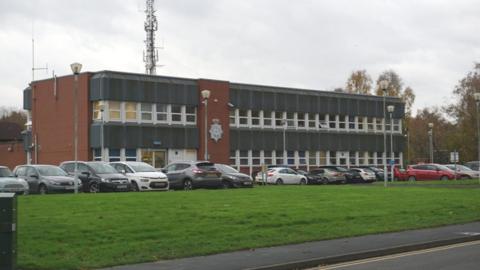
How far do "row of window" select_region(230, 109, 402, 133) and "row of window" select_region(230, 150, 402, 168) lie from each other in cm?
232

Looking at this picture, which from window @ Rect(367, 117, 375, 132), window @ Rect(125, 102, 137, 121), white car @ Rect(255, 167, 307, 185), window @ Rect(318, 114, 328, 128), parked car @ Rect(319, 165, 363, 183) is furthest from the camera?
window @ Rect(367, 117, 375, 132)

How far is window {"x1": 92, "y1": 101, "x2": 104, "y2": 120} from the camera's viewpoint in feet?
170

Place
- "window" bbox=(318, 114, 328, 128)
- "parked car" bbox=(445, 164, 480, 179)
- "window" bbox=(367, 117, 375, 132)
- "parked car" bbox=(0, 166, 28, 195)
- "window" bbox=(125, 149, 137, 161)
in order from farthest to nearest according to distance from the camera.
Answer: "window" bbox=(367, 117, 375, 132), "window" bbox=(318, 114, 328, 128), "parked car" bbox=(445, 164, 480, 179), "window" bbox=(125, 149, 137, 161), "parked car" bbox=(0, 166, 28, 195)

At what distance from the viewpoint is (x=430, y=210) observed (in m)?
22.5

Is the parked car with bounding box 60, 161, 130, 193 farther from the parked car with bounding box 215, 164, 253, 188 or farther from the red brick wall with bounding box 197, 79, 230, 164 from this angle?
the red brick wall with bounding box 197, 79, 230, 164

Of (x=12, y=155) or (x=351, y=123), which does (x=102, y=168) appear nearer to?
(x=12, y=155)

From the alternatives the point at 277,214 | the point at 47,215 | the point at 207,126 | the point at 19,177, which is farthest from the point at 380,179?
the point at 47,215

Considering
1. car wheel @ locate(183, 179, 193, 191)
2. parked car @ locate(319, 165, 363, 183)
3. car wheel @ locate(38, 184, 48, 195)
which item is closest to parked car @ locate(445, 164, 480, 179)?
parked car @ locate(319, 165, 363, 183)

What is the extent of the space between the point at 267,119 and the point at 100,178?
31480mm

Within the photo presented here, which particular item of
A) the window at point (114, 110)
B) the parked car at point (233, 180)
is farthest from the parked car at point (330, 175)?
the parked car at point (233, 180)

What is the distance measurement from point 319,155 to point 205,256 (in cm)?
5437

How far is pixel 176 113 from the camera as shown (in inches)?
2226

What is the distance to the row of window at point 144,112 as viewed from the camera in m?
52.0

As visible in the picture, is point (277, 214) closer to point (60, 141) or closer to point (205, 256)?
point (205, 256)
